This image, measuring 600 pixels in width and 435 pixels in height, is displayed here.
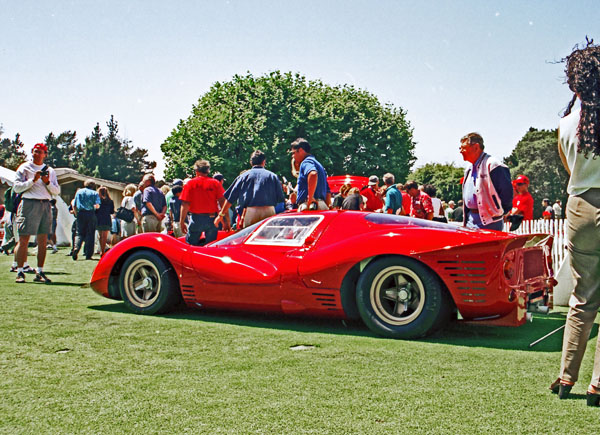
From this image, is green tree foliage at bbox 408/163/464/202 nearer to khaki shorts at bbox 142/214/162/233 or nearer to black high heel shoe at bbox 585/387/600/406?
khaki shorts at bbox 142/214/162/233

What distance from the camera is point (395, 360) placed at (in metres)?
4.23

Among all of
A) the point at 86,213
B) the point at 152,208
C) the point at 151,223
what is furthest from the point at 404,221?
the point at 86,213

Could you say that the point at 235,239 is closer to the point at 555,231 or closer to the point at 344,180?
the point at 555,231

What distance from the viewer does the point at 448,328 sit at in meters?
5.56

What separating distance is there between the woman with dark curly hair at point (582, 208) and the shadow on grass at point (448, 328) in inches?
49.5

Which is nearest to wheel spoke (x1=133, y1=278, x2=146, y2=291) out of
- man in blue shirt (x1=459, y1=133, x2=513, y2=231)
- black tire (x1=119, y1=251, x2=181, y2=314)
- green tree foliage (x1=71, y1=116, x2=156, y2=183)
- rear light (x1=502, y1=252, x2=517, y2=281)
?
black tire (x1=119, y1=251, x2=181, y2=314)

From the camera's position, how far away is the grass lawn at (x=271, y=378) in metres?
2.95

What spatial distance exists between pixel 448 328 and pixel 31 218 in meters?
6.25

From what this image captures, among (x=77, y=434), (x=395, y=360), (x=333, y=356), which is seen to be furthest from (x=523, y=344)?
(x=77, y=434)

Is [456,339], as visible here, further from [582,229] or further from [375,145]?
[375,145]

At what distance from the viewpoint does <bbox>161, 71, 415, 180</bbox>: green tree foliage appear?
145ft

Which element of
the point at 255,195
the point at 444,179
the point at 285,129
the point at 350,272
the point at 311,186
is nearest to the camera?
the point at 350,272

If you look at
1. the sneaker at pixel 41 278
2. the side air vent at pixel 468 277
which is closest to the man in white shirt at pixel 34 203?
the sneaker at pixel 41 278

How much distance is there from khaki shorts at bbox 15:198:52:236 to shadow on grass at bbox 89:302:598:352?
2.82 metres
